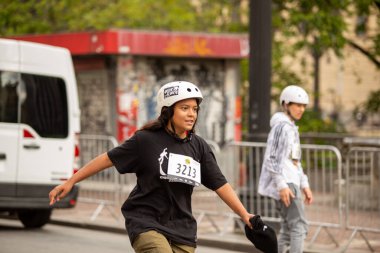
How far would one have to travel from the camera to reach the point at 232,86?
20.8 m

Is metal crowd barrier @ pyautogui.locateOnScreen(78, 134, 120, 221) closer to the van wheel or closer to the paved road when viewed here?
the paved road

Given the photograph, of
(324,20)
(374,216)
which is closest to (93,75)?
(324,20)

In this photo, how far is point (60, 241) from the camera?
41.1ft

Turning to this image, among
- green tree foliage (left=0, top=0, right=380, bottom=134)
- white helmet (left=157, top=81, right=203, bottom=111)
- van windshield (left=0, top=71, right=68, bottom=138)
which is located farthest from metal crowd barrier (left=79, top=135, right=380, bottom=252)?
white helmet (left=157, top=81, right=203, bottom=111)

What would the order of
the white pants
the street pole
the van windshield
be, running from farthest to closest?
the van windshield
the street pole
the white pants

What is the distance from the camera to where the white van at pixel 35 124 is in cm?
1302

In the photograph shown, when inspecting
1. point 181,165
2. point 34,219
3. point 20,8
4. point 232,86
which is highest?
point 20,8

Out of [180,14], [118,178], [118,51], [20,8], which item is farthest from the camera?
[180,14]

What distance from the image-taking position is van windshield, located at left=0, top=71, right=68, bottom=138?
13133mm

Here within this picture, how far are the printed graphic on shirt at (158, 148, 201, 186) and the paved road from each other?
523cm

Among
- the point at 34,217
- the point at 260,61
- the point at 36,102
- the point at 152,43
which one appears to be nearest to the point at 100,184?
the point at 34,217

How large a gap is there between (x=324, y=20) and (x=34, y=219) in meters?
6.42

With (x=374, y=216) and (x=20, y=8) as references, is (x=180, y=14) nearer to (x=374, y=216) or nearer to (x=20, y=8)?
(x=20, y=8)

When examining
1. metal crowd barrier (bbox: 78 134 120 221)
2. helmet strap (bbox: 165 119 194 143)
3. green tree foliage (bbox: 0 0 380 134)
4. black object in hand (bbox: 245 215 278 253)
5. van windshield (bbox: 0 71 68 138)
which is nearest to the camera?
black object in hand (bbox: 245 215 278 253)
